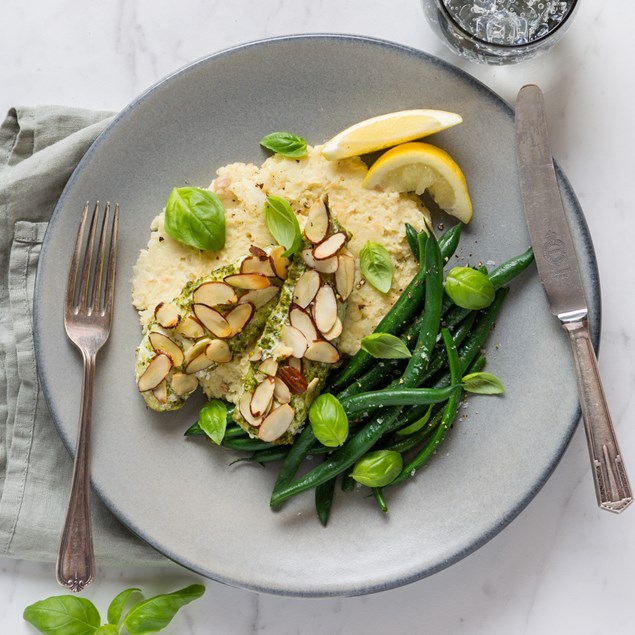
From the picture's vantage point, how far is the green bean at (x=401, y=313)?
8.95ft

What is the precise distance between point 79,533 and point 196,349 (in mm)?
824

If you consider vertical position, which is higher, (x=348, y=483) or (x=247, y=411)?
(x=247, y=411)

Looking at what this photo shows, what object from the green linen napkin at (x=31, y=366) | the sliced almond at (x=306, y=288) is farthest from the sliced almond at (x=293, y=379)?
the green linen napkin at (x=31, y=366)

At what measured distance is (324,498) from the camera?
285 centimetres

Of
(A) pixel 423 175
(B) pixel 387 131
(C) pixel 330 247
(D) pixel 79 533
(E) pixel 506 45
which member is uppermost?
(E) pixel 506 45

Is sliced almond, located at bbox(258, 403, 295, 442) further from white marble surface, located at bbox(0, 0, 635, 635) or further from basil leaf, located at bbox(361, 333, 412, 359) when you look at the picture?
white marble surface, located at bbox(0, 0, 635, 635)

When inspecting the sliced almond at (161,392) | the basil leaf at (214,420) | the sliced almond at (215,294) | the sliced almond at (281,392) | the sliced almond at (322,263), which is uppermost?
the sliced almond at (322,263)

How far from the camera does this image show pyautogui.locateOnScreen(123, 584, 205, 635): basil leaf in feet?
9.48

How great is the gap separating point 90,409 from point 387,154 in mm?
1471

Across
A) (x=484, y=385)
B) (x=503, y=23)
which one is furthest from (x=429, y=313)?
(x=503, y=23)

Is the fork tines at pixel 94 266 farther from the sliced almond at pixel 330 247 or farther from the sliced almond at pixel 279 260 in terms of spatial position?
the sliced almond at pixel 330 247

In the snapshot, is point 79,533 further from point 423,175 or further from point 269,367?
point 423,175

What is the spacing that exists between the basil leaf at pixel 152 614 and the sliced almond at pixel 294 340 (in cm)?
112

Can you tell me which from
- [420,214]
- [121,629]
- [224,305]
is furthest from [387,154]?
[121,629]
